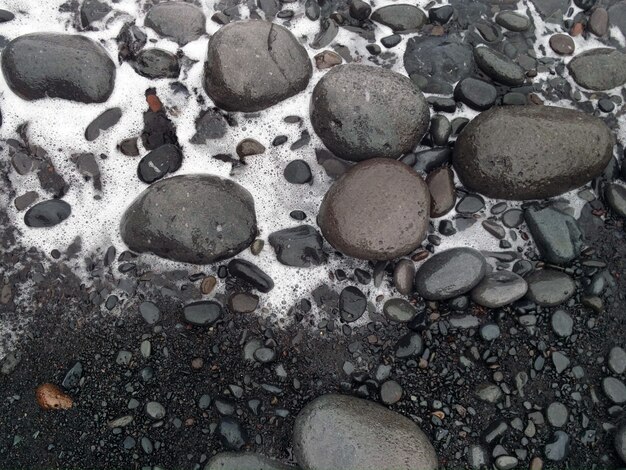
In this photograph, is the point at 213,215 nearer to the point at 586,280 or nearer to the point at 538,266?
Result: the point at 538,266

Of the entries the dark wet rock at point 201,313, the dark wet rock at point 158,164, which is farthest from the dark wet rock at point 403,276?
the dark wet rock at point 158,164

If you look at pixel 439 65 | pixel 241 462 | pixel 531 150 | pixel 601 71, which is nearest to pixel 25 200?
pixel 241 462

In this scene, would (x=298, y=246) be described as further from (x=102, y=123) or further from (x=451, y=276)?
(x=102, y=123)

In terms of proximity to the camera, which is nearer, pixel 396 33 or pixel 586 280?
pixel 586 280

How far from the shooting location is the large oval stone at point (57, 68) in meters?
2.94

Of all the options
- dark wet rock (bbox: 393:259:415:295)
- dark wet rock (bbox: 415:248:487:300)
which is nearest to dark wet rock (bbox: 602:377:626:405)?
dark wet rock (bbox: 415:248:487:300)

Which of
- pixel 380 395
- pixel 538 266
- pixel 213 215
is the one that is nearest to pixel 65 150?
pixel 213 215

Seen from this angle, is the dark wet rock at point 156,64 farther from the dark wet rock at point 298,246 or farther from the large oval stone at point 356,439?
the large oval stone at point 356,439

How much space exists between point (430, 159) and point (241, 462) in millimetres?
2041

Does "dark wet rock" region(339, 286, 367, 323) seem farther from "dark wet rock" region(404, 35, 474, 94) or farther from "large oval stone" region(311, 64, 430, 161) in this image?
"dark wet rock" region(404, 35, 474, 94)

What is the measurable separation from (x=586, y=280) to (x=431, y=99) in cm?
144

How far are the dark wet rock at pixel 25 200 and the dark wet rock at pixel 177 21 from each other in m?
1.28

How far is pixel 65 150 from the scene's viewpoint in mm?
3064

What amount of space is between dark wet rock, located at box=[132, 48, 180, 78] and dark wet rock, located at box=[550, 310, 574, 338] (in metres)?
2.73
